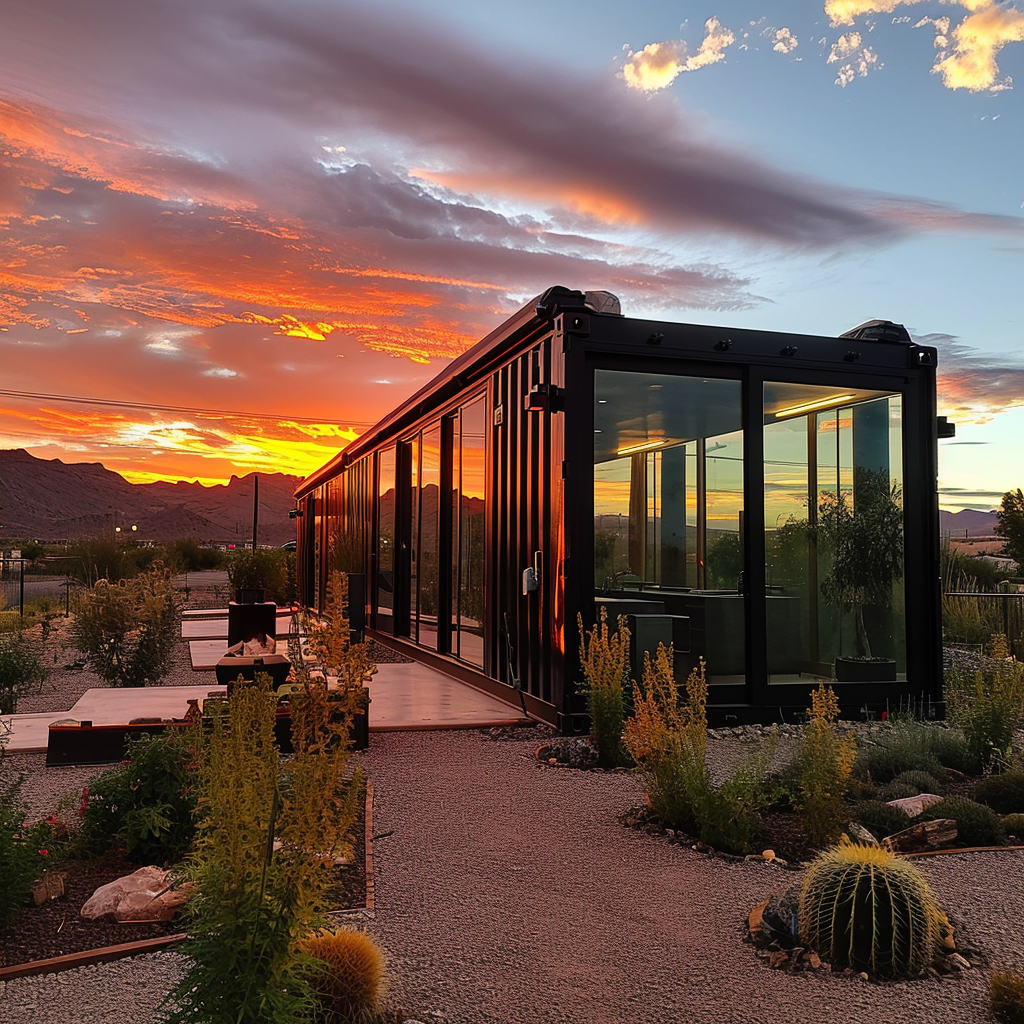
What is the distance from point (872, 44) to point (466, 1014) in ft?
31.2

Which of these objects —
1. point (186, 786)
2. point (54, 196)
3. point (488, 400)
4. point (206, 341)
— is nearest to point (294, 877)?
point (186, 786)

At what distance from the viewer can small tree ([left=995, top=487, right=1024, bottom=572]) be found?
88.7ft

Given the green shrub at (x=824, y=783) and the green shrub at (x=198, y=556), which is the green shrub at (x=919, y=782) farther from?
the green shrub at (x=198, y=556)

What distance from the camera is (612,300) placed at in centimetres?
659

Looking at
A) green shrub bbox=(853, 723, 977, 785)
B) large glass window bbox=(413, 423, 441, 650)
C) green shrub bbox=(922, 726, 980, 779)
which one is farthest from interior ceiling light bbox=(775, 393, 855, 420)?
large glass window bbox=(413, 423, 441, 650)

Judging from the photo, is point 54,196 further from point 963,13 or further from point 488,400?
point 963,13

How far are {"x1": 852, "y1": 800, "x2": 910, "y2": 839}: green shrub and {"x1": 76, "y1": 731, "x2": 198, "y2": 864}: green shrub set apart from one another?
285 centimetres

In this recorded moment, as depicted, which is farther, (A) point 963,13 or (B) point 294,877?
(A) point 963,13

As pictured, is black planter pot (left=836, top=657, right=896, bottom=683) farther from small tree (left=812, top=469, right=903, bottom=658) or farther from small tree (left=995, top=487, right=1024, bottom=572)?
small tree (left=995, top=487, right=1024, bottom=572)

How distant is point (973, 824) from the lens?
13.3ft

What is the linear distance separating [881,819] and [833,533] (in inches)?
135

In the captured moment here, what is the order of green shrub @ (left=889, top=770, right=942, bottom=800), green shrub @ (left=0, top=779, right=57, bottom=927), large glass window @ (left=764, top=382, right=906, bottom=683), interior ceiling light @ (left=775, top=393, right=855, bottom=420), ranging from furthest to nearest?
interior ceiling light @ (left=775, top=393, right=855, bottom=420)
large glass window @ (left=764, top=382, right=906, bottom=683)
green shrub @ (left=889, top=770, right=942, bottom=800)
green shrub @ (left=0, top=779, right=57, bottom=927)

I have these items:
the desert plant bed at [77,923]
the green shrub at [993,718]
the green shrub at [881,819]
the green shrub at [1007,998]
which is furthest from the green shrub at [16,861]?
the green shrub at [993,718]

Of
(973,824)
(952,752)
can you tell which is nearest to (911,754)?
(952,752)
